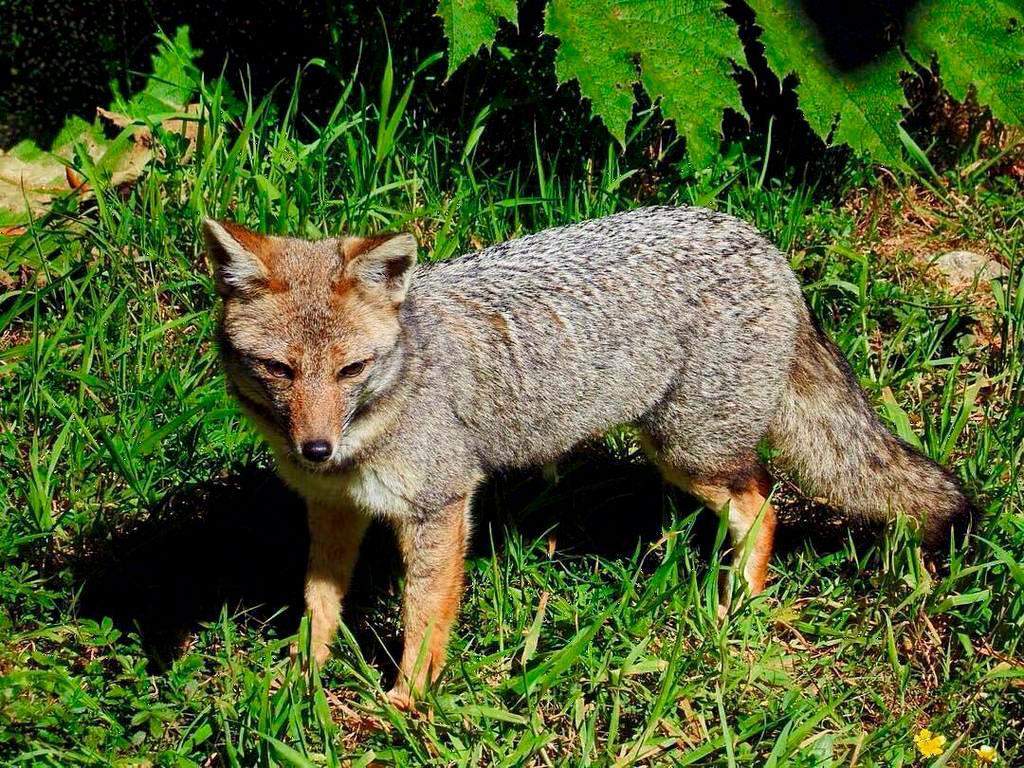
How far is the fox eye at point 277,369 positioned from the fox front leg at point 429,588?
2.53 ft

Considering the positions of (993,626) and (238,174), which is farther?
(238,174)

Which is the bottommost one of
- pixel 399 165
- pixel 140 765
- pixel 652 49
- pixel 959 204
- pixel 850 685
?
pixel 850 685

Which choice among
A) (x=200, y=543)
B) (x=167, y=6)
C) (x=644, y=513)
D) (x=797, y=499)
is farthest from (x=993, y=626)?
(x=167, y=6)

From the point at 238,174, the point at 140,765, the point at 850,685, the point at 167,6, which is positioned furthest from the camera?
the point at 167,6

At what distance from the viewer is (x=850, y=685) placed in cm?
425

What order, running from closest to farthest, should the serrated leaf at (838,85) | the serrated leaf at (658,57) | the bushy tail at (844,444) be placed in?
the bushy tail at (844,444) → the serrated leaf at (658,57) → the serrated leaf at (838,85)

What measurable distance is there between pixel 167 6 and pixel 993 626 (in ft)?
16.1

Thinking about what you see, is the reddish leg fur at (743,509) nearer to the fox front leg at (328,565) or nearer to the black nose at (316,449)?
the fox front leg at (328,565)

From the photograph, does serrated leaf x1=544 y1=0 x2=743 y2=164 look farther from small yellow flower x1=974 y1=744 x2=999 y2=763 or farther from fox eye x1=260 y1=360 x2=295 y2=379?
small yellow flower x1=974 y1=744 x2=999 y2=763

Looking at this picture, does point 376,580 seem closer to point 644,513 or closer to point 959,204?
point 644,513

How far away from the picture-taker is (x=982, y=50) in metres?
5.11

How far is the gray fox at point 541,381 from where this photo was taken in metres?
3.75

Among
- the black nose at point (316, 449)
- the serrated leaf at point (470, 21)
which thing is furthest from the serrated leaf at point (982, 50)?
the black nose at point (316, 449)

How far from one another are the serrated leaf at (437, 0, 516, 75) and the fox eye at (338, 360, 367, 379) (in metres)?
1.57
